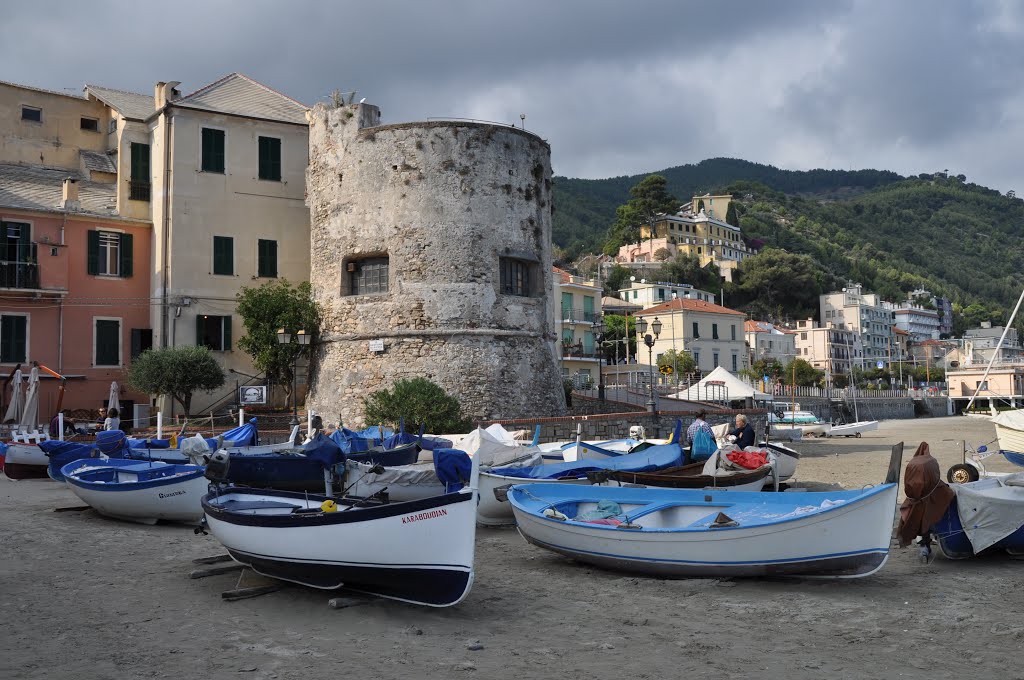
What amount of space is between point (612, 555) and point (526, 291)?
→ 19.2m

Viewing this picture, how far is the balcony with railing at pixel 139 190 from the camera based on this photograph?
2956cm

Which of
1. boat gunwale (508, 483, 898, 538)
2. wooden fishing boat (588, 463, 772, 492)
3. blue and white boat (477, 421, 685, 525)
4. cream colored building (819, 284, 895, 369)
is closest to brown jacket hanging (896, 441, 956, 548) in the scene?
boat gunwale (508, 483, 898, 538)

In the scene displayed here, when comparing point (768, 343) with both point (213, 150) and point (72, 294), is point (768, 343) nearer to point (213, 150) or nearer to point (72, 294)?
point (213, 150)

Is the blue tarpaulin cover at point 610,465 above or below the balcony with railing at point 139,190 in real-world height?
below

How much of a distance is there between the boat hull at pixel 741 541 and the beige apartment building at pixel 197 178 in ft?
69.4

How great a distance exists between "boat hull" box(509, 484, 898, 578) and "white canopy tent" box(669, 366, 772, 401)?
26.8 m

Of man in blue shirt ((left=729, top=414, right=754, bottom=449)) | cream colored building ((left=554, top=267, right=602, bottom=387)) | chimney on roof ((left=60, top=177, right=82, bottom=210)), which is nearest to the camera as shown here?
man in blue shirt ((left=729, top=414, right=754, bottom=449))

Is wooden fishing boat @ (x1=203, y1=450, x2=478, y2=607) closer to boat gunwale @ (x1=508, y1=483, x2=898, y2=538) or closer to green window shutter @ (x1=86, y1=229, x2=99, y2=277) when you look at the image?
boat gunwale @ (x1=508, y1=483, x2=898, y2=538)

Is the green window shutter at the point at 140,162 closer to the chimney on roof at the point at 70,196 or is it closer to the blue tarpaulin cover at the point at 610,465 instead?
the chimney on roof at the point at 70,196

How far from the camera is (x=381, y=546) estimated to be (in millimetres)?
8023

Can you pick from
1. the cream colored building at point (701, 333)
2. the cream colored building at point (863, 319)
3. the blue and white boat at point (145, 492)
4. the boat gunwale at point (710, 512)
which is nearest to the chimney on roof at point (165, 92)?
the blue and white boat at point (145, 492)

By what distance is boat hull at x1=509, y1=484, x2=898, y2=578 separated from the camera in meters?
9.16

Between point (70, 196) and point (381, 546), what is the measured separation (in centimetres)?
2478

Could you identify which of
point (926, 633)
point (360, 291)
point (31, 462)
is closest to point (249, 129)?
point (360, 291)
